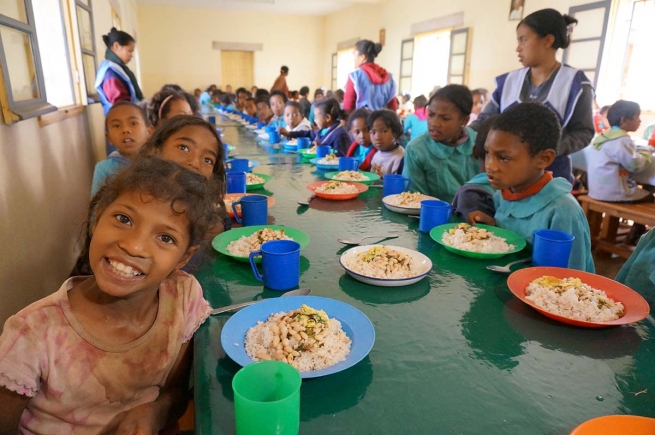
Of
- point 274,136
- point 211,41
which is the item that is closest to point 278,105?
point 274,136

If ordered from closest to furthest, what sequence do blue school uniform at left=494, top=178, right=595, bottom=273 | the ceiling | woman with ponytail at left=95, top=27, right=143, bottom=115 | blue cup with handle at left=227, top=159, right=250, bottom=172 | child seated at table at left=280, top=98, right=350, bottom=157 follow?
blue school uniform at left=494, top=178, right=595, bottom=273 < blue cup with handle at left=227, top=159, right=250, bottom=172 < woman with ponytail at left=95, top=27, right=143, bottom=115 < child seated at table at left=280, top=98, right=350, bottom=157 < the ceiling

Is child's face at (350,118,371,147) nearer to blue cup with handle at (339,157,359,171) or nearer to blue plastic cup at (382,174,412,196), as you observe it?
blue cup with handle at (339,157,359,171)

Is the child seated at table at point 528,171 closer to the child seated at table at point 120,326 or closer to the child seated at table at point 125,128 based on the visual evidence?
the child seated at table at point 120,326

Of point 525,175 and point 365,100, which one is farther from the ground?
point 365,100

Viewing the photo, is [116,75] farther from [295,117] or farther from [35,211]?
[35,211]

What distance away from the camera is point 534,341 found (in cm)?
92

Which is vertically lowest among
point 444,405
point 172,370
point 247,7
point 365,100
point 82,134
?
point 172,370

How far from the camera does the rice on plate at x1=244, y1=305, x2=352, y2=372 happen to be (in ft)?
2.62

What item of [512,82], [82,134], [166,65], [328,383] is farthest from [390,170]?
[166,65]

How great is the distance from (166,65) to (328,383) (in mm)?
14952

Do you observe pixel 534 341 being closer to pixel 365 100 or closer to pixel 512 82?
pixel 512 82

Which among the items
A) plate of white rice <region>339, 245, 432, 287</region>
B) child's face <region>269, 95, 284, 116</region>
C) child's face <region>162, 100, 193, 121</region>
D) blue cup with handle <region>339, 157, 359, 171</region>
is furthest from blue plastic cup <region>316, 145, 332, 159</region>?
child's face <region>269, 95, 284, 116</region>

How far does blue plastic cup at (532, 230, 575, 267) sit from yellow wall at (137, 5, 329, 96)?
47.5ft

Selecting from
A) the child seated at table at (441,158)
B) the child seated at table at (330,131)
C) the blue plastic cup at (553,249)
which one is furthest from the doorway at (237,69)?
the blue plastic cup at (553,249)
